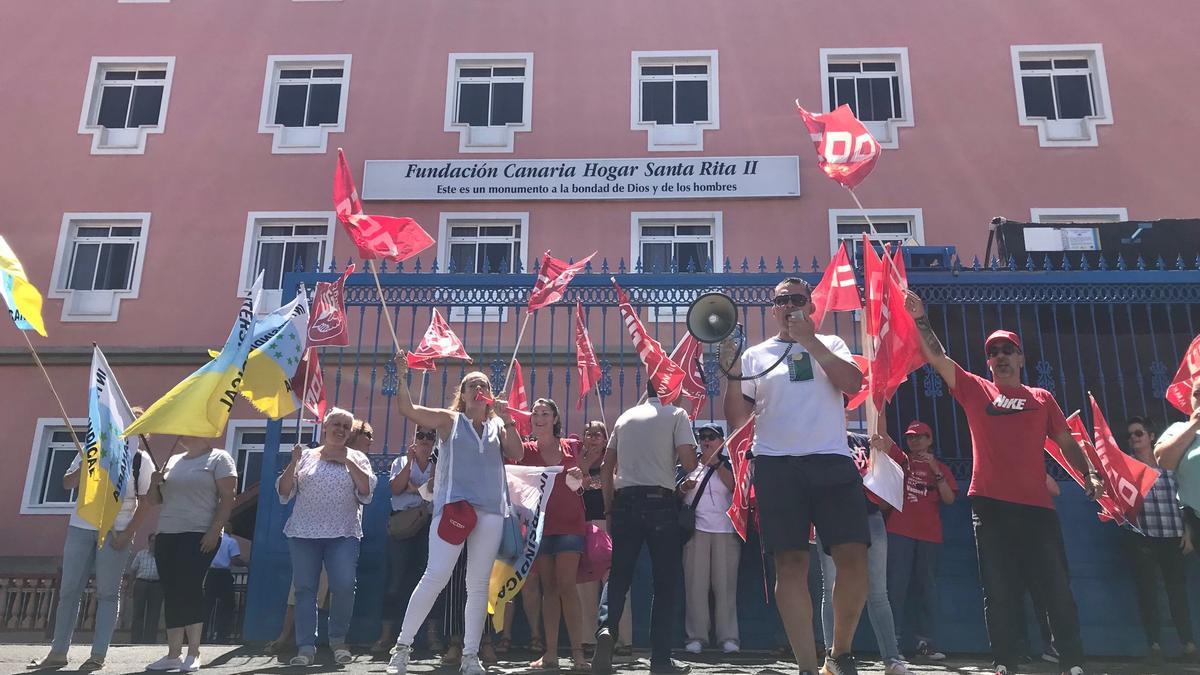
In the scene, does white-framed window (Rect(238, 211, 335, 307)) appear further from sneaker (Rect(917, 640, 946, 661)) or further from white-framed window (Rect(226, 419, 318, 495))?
sneaker (Rect(917, 640, 946, 661))

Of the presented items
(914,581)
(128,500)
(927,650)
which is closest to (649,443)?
(914,581)

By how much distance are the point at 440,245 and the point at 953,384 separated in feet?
39.8

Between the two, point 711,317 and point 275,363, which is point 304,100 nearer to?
point 275,363

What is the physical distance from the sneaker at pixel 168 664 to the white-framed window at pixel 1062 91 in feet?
50.3

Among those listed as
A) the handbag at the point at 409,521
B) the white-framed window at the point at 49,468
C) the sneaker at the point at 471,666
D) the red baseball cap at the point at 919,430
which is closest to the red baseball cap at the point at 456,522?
the sneaker at the point at 471,666

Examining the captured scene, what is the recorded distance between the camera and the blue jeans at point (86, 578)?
6.58 metres

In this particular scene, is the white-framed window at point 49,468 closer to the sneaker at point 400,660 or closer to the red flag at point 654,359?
the red flag at point 654,359

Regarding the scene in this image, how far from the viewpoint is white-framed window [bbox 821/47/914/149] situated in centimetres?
1695

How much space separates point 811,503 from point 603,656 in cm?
185

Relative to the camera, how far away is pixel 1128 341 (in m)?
8.05

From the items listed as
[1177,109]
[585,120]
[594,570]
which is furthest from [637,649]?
[1177,109]

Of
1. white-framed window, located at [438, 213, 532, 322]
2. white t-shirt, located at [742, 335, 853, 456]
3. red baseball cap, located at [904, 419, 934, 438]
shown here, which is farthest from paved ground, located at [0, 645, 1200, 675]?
white-framed window, located at [438, 213, 532, 322]

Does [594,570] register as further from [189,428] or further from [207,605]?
[207,605]

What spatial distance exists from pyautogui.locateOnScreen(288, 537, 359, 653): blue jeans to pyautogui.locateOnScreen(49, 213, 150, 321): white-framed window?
11373 millimetres
